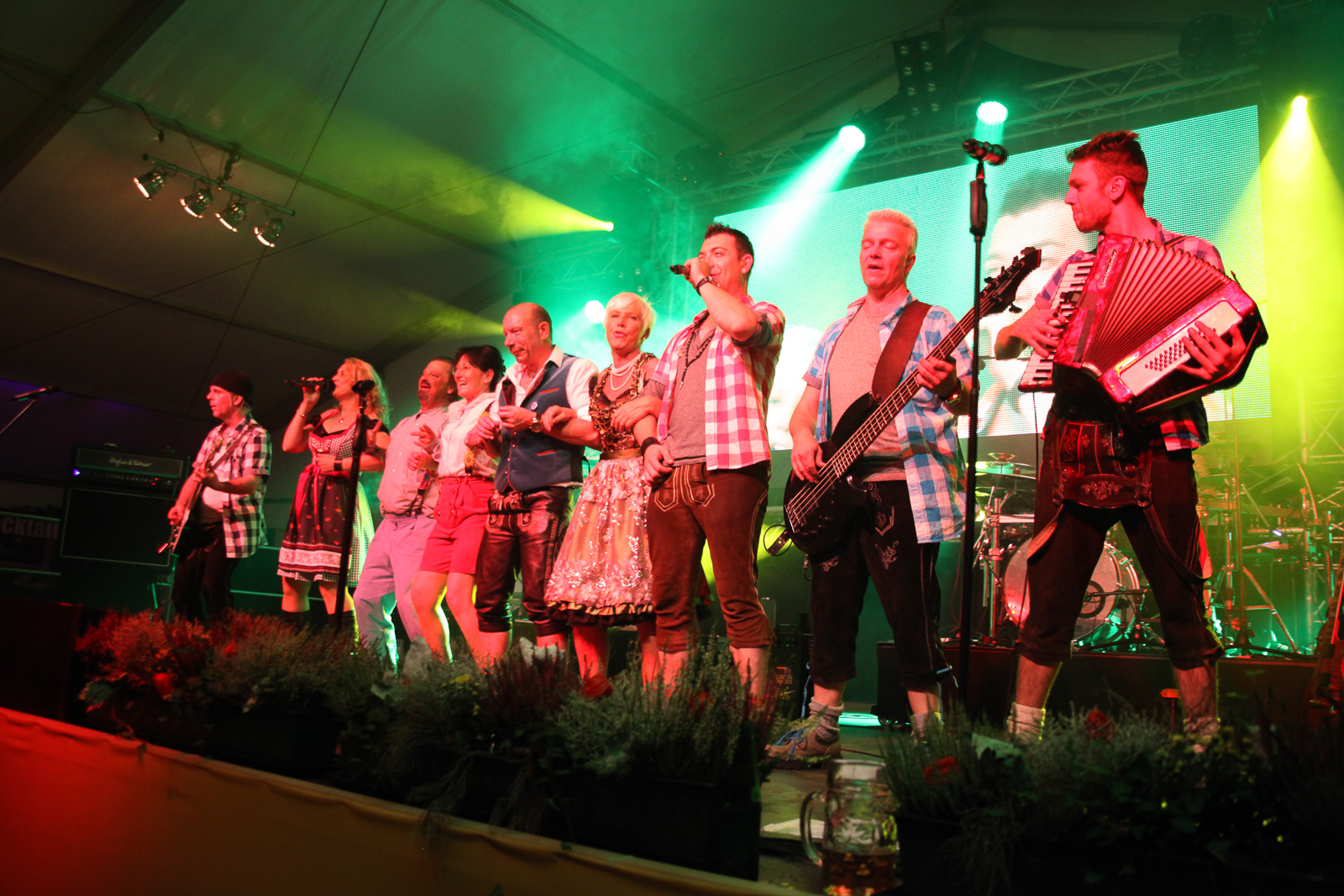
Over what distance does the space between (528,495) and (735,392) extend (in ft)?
3.70

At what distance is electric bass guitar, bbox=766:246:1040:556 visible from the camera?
114 inches

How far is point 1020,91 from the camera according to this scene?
771cm

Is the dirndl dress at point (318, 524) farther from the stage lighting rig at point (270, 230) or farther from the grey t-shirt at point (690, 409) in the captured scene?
the stage lighting rig at point (270, 230)

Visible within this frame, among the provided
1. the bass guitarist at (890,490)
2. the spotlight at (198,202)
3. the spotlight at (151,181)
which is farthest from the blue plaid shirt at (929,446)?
the spotlight at (151,181)

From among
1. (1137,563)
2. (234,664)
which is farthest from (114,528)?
(1137,563)

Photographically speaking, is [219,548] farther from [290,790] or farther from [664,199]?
[664,199]

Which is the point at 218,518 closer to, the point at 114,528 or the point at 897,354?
the point at 114,528

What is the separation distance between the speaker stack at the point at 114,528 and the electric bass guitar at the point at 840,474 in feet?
23.7

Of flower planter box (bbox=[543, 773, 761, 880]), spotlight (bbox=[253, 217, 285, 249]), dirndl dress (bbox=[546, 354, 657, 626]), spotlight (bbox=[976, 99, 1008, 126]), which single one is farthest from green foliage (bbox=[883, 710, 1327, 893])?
spotlight (bbox=[253, 217, 285, 249])

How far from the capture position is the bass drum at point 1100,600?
204 inches

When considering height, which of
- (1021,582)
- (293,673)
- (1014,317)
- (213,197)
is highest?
(213,197)

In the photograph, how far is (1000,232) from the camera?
755cm

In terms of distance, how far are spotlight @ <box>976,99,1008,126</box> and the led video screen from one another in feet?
1.24

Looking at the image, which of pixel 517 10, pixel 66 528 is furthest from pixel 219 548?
pixel 517 10
